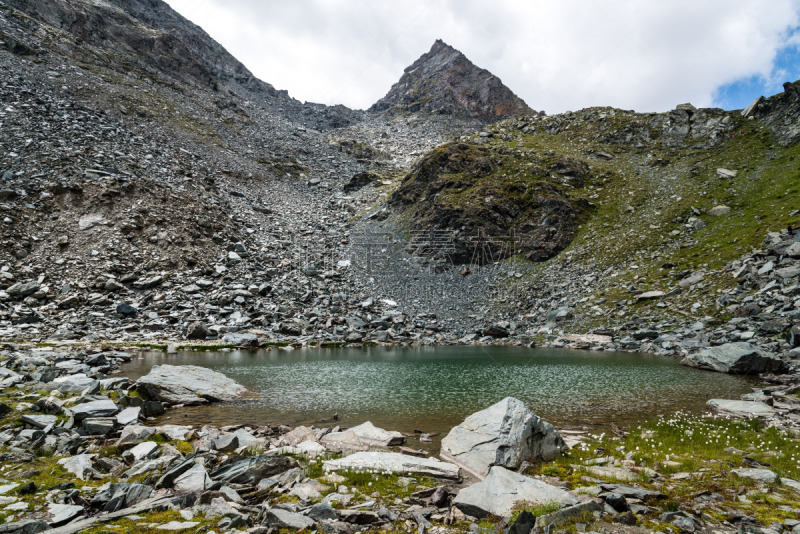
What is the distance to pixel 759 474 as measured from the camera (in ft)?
29.7

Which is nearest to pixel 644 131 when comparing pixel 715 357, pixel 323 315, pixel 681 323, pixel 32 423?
pixel 681 323

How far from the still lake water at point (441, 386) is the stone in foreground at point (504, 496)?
7.38m

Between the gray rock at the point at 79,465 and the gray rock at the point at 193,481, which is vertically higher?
the gray rock at the point at 193,481

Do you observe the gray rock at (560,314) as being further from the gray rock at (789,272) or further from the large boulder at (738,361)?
the large boulder at (738,361)

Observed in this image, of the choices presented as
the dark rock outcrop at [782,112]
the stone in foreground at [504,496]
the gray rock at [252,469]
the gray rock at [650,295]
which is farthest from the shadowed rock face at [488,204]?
the gray rock at [252,469]

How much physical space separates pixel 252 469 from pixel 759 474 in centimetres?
1246

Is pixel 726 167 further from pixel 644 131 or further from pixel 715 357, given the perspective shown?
pixel 715 357

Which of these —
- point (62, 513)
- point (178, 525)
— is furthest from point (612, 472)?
point (62, 513)

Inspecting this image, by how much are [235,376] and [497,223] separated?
199ft

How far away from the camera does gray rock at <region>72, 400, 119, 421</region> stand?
1270 centimetres

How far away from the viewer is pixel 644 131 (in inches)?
3529

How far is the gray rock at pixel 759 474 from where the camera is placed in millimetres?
8742

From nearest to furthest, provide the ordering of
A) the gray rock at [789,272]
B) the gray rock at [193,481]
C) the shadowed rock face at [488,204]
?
the gray rock at [193,481] < the gray rock at [789,272] < the shadowed rock face at [488,204]

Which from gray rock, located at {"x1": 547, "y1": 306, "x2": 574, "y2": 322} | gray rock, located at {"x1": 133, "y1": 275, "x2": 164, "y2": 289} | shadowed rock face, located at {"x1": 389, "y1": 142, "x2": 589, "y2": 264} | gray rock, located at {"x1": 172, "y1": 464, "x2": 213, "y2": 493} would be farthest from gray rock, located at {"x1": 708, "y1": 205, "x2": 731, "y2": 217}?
gray rock, located at {"x1": 133, "y1": 275, "x2": 164, "y2": 289}
